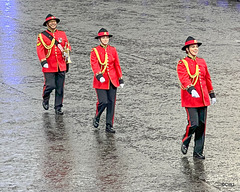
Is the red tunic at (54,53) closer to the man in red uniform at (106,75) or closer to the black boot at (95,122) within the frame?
the man in red uniform at (106,75)

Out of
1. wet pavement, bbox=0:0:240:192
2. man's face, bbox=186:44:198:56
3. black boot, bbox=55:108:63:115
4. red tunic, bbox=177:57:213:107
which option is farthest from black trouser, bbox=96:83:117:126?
man's face, bbox=186:44:198:56

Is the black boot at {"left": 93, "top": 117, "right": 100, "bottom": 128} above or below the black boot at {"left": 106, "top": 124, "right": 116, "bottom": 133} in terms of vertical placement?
above

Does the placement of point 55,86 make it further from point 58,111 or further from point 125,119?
point 125,119

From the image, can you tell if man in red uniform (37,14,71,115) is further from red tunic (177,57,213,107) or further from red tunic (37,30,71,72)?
red tunic (177,57,213,107)

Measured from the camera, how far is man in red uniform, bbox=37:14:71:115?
39.3 ft

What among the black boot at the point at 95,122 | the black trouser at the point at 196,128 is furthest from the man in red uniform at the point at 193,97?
the black boot at the point at 95,122

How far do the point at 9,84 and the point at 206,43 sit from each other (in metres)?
6.84

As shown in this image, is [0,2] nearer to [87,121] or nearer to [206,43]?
[206,43]

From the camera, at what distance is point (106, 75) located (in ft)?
35.9

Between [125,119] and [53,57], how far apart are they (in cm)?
180

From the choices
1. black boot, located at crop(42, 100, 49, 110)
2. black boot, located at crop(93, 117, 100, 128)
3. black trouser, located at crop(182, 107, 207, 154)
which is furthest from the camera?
black boot, located at crop(42, 100, 49, 110)

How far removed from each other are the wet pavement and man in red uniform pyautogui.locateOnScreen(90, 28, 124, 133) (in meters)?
0.37

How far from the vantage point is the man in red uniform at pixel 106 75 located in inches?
430

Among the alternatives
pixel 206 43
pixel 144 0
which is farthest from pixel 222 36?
pixel 144 0
